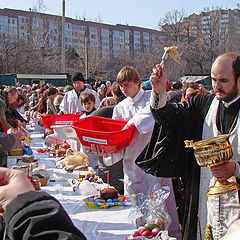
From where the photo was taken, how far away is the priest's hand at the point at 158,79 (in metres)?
2.18

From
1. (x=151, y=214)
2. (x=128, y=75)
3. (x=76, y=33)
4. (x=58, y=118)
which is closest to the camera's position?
(x=151, y=214)

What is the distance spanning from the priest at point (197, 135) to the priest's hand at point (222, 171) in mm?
302

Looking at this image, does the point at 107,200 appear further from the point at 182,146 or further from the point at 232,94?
the point at 232,94

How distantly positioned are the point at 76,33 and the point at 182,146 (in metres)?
54.0

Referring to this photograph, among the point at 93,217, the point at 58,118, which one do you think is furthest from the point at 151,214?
the point at 58,118

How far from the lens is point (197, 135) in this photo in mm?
2314

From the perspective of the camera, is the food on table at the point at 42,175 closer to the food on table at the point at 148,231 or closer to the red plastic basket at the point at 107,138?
the red plastic basket at the point at 107,138

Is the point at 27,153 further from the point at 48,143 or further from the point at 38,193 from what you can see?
the point at 38,193

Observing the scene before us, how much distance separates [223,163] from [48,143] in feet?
14.6

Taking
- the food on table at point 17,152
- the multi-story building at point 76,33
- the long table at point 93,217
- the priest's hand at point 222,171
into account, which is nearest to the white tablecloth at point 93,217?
the long table at point 93,217

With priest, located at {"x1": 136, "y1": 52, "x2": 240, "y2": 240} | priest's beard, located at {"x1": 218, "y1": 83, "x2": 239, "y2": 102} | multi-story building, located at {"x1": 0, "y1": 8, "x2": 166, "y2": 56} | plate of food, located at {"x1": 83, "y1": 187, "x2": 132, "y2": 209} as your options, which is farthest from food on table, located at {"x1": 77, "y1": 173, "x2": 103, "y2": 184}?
multi-story building, located at {"x1": 0, "y1": 8, "x2": 166, "y2": 56}

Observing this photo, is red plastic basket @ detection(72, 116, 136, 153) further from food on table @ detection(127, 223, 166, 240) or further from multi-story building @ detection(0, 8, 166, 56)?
multi-story building @ detection(0, 8, 166, 56)

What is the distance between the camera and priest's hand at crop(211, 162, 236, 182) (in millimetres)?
1634

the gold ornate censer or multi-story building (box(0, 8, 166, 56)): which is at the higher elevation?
multi-story building (box(0, 8, 166, 56))
